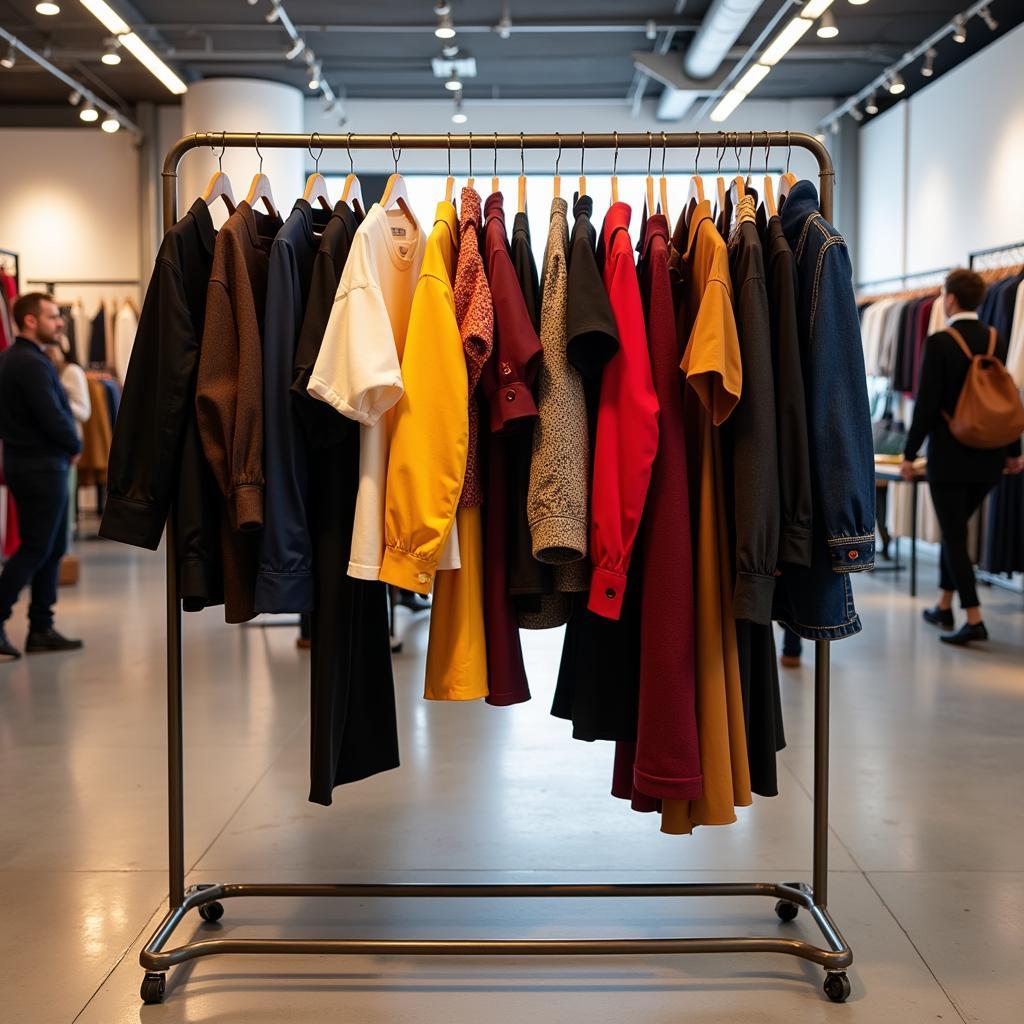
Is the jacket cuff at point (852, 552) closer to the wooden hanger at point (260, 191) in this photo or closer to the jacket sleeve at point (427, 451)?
the jacket sleeve at point (427, 451)

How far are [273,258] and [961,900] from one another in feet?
7.48

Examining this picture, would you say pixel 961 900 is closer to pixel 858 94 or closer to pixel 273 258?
pixel 273 258

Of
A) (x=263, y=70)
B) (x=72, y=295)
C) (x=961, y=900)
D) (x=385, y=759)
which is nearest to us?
(x=385, y=759)

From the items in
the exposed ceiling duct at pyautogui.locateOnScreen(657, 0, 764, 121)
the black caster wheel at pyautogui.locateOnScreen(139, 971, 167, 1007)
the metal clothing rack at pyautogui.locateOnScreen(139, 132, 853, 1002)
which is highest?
the exposed ceiling duct at pyautogui.locateOnScreen(657, 0, 764, 121)

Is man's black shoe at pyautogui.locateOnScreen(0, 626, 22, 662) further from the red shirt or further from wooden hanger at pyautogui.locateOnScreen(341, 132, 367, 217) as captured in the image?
the red shirt

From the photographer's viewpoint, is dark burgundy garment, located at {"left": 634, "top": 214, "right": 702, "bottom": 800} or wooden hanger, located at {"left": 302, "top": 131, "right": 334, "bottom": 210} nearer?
dark burgundy garment, located at {"left": 634, "top": 214, "right": 702, "bottom": 800}

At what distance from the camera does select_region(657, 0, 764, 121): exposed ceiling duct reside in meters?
8.09

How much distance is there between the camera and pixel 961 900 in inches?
114

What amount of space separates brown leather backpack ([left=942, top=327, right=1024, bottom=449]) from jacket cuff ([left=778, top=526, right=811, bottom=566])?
3831 mm

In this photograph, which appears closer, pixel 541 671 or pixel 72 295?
pixel 541 671

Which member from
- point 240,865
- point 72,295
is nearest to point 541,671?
point 240,865

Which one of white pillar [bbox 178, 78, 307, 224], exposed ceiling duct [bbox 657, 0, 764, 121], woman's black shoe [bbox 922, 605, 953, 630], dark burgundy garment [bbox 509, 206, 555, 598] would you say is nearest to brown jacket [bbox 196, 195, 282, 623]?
dark burgundy garment [bbox 509, 206, 555, 598]

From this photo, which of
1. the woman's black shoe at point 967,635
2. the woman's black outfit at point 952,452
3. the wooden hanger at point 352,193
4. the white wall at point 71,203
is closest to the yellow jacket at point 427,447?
the wooden hanger at point 352,193

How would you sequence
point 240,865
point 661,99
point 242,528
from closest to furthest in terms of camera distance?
point 242,528 → point 240,865 → point 661,99
